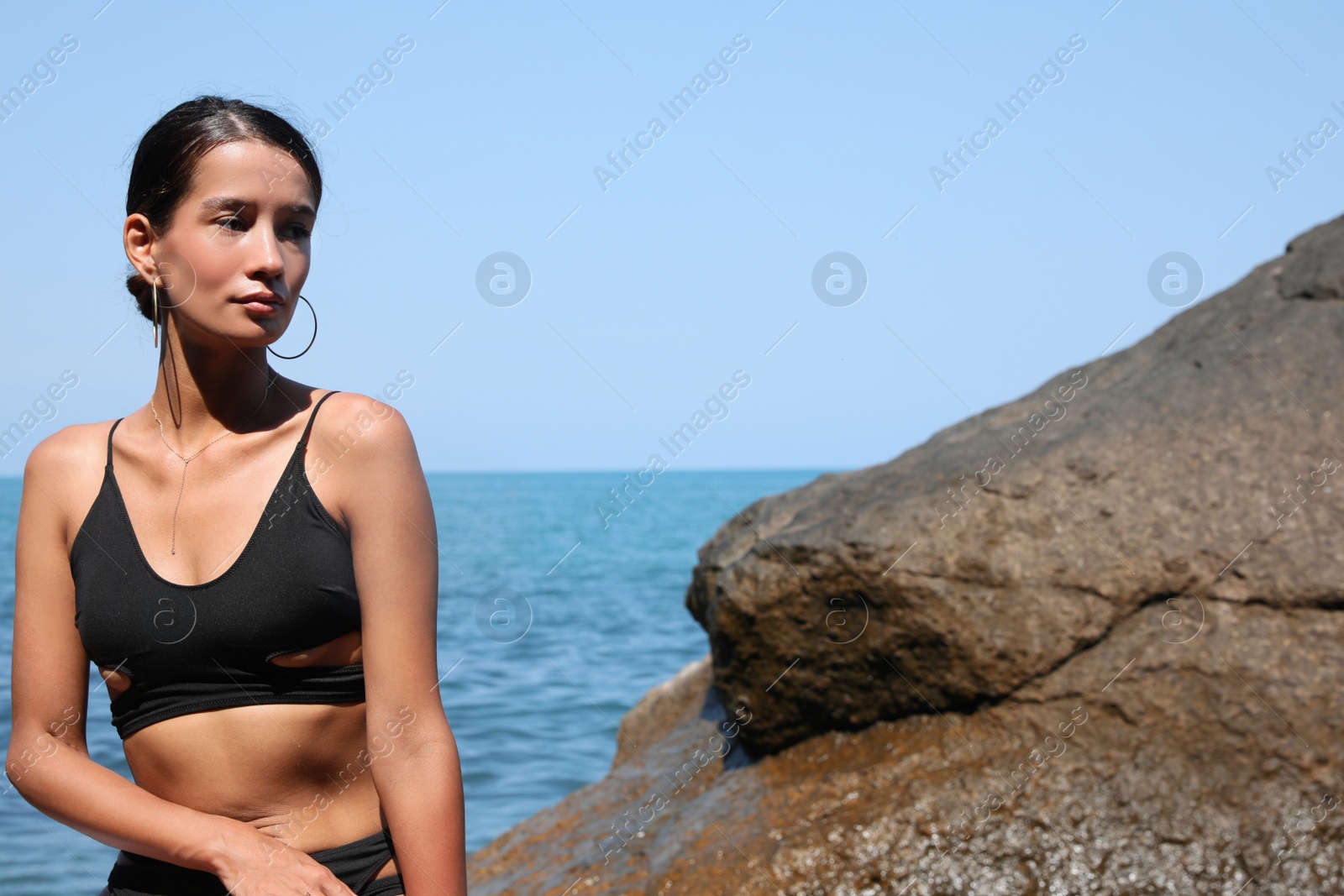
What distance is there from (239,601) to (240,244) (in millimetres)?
531

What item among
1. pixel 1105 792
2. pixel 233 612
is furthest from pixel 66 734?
pixel 1105 792

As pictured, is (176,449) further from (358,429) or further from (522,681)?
(522,681)

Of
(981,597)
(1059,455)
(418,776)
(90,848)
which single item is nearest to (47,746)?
(418,776)

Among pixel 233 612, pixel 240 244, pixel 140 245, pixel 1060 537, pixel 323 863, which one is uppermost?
pixel 140 245

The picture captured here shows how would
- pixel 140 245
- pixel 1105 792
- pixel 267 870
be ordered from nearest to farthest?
pixel 267 870, pixel 140 245, pixel 1105 792

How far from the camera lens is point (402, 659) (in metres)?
1.70

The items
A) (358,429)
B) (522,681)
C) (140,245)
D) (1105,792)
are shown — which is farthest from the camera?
(522,681)

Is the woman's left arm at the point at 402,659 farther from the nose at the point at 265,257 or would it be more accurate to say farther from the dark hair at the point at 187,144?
the dark hair at the point at 187,144

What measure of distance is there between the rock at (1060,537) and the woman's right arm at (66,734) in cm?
236

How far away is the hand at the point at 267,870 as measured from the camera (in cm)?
161

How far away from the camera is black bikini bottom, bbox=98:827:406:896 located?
1728 millimetres

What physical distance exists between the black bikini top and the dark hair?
Result: 390mm

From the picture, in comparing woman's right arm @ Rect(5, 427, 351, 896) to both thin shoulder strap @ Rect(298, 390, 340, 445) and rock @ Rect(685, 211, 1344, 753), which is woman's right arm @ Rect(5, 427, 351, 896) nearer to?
thin shoulder strap @ Rect(298, 390, 340, 445)

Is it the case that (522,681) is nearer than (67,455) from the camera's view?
No
